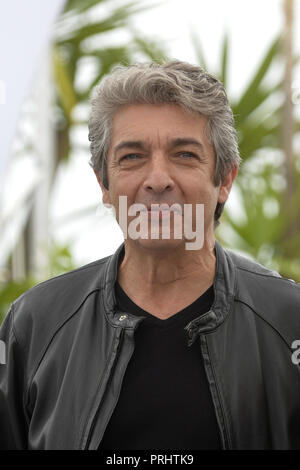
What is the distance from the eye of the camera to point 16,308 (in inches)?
75.0

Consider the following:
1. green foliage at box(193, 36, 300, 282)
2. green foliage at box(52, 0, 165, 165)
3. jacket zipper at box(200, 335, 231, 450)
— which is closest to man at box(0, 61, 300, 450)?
jacket zipper at box(200, 335, 231, 450)

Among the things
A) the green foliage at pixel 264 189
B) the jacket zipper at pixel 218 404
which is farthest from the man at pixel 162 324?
the green foliage at pixel 264 189

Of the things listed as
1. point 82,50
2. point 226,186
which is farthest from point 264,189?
point 226,186

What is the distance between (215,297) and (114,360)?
26 centimetres

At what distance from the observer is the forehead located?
1.69m

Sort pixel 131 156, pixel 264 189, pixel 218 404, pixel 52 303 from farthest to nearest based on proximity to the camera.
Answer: pixel 264 189
pixel 52 303
pixel 131 156
pixel 218 404

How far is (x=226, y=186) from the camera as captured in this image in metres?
1.86

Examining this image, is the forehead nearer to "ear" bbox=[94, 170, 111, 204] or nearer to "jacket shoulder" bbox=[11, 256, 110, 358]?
"ear" bbox=[94, 170, 111, 204]

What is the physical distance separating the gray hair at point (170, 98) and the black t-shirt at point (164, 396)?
1.16 ft

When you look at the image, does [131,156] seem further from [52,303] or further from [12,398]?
[12,398]

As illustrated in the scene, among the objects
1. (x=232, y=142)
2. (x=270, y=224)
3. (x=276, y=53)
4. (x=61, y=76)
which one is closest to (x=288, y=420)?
(x=232, y=142)
